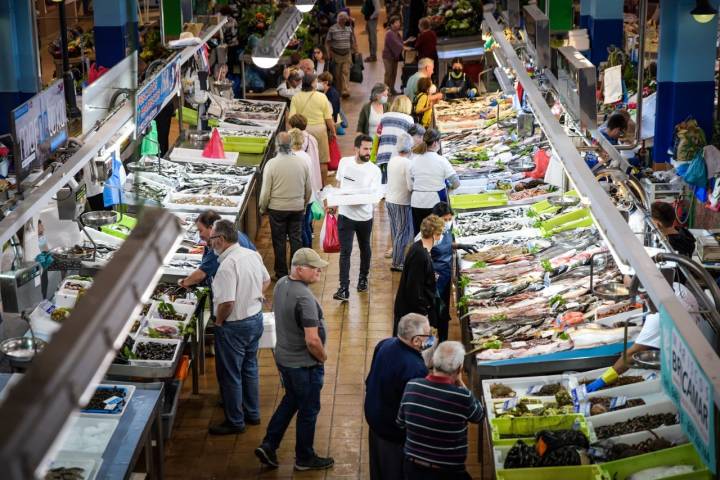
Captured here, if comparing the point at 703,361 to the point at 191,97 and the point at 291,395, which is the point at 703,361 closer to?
the point at 291,395

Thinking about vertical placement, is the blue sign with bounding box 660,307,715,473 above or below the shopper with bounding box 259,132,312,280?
above

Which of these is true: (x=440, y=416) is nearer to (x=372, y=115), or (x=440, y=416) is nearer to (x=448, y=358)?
(x=448, y=358)

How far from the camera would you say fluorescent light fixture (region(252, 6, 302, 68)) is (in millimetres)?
10836

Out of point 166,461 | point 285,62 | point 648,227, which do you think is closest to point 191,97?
point 285,62

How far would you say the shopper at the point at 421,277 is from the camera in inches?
326

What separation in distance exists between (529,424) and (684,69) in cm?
665

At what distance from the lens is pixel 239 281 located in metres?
7.57

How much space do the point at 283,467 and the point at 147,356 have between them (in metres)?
1.17

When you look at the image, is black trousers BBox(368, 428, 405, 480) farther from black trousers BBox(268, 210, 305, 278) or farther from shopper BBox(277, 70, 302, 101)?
shopper BBox(277, 70, 302, 101)

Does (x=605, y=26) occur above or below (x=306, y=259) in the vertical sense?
above

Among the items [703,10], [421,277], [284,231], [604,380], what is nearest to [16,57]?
[284,231]

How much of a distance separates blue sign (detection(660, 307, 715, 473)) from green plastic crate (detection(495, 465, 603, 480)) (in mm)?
828

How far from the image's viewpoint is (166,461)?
7699 mm

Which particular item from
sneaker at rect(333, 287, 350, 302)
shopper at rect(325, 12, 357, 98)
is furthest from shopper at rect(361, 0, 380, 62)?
sneaker at rect(333, 287, 350, 302)
